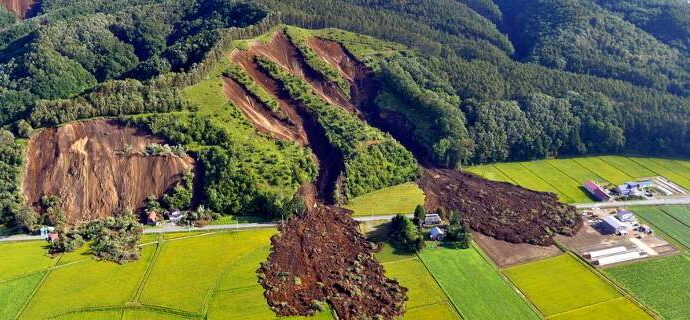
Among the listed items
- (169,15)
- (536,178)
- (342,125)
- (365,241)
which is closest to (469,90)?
(536,178)

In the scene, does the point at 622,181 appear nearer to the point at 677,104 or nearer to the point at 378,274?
the point at 677,104

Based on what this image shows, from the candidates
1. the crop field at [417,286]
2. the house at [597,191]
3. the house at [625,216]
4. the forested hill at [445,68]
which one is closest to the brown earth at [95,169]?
the forested hill at [445,68]

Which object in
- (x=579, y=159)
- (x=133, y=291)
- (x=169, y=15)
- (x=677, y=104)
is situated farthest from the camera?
(x=169, y=15)

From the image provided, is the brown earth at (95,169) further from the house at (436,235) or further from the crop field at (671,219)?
the crop field at (671,219)

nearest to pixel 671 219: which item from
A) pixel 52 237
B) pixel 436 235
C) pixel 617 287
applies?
pixel 617 287

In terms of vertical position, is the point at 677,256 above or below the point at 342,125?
below

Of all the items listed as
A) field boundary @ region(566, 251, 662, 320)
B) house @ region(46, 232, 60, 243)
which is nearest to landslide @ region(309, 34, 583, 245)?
field boundary @ region(566, 251, 662, 320)
